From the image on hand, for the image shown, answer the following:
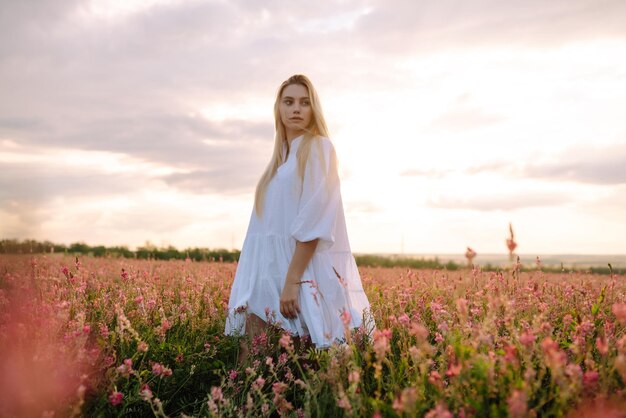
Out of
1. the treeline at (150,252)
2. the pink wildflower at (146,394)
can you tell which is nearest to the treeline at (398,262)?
the treeline at (150,252)

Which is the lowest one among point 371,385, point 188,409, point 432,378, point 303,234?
point 188,409

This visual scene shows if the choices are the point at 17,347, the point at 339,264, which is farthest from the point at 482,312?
the point at 17,347

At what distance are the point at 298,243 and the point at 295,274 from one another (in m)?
0.19

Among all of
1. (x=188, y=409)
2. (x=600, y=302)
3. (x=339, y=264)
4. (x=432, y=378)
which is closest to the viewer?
(x=432, y=378)

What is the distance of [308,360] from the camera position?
12.3 ft

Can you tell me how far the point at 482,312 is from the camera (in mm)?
3885

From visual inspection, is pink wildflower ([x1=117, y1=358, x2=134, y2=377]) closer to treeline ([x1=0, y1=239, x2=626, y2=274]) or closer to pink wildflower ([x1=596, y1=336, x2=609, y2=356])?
pink wildflower ([x1=596, y1=336, x2=609, y2=356])

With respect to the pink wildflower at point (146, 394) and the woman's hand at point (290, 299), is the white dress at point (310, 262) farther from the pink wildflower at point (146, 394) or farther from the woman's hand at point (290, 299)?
the pink wildflower at point (146, 394)

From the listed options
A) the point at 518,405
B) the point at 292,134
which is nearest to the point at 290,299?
the point at 292,134

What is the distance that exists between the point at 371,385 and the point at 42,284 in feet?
9.10

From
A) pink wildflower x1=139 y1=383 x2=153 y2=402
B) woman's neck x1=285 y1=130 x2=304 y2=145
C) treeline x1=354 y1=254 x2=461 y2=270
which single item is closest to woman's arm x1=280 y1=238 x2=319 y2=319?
woman's neck x1=285 y1=130 x2=304 y2=145

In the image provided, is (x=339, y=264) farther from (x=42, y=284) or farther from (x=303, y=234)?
(x=42, y=284)

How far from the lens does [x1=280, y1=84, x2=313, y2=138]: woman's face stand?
13.3ft

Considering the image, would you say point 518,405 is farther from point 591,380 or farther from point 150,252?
point 150,252
